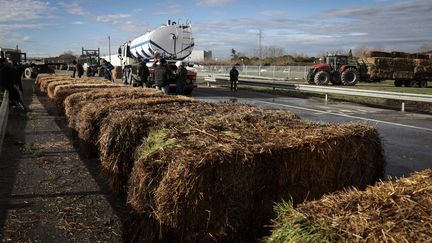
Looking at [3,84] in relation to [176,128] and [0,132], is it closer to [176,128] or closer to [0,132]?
[0,132]

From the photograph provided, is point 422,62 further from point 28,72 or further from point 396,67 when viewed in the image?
point 28,72

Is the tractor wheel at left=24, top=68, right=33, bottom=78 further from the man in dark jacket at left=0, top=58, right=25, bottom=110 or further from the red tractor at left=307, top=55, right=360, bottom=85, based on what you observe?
the man in dark jacket at left=0, top=58, right=25, bottom=110

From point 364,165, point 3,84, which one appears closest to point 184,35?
point 3,84

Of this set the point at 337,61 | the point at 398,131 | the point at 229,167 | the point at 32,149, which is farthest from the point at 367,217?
the point at 337,61

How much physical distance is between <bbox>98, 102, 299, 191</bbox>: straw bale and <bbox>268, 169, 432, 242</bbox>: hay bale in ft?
7.91

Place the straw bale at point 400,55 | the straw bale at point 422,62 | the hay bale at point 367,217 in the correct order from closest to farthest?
1. the hay bale at point 367,217
2. the straw bale at point 422,62
3. the straw bale at point 400,55

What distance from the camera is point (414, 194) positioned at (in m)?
2.75

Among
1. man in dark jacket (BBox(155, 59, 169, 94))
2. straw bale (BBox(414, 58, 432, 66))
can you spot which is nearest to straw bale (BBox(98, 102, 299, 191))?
man in dark jacket (BBox(155, 59, 169, 94))

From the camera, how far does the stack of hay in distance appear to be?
370cm

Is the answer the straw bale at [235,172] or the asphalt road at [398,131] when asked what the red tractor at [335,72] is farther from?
the straw bale at [235,172]

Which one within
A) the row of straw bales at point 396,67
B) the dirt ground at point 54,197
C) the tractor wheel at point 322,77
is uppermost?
the row of straw bales at point 396,67

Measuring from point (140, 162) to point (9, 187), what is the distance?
352 cm

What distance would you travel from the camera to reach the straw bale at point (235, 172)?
368cm

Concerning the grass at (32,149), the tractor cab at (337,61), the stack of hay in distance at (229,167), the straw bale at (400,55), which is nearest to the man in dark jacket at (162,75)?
the grass at (32,149)
